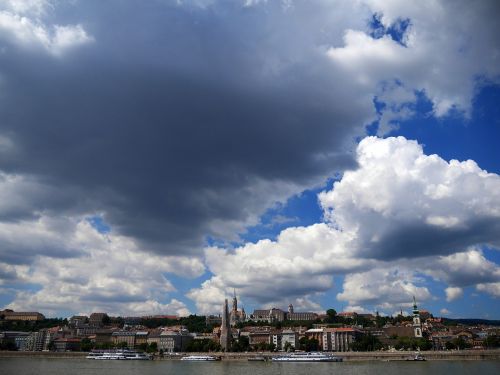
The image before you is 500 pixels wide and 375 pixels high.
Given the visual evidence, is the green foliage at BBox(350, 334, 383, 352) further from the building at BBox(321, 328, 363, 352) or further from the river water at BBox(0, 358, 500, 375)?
the river water at BBox(0, 358, 500, 375)

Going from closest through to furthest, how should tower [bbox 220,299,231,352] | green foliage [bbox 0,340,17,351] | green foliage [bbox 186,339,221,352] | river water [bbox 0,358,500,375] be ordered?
river water [bbox 0,358,500,375] < green foliage [bbox 186,339,221,352] < tower [bbox 220,299,231,352] < green foliage [bbox 0,340,17,351]

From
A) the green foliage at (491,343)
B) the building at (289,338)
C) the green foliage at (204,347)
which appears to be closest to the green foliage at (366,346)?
the green foliage at (491,343)

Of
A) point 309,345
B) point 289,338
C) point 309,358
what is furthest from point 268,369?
point 289,338

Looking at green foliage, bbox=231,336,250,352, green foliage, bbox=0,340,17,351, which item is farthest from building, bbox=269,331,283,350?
green foliage, bbox=0,340,17,351

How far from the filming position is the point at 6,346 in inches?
7618

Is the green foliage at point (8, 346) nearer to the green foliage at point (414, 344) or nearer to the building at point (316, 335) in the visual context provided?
the building at point (316, 335)

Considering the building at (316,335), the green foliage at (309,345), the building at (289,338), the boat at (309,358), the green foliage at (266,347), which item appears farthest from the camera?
the building at (289,338)

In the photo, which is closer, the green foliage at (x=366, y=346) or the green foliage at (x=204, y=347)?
the green foliage at (x=366, y=346)

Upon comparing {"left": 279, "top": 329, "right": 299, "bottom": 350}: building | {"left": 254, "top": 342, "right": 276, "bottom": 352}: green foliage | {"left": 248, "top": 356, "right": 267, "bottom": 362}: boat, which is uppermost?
{"left": 279, "top": 329, "right": 299, "bottom": 350}: building

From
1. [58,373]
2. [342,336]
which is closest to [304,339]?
[342,336]

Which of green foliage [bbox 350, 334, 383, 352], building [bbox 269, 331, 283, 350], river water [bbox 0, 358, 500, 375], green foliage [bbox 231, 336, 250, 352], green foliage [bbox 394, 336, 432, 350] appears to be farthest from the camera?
building [bbox 269, 331, 283, 350]

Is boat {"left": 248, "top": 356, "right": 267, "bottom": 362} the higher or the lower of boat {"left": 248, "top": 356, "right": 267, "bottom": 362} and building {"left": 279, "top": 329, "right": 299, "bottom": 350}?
the lower

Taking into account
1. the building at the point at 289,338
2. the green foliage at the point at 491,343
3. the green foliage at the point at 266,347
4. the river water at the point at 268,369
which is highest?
the building at the point at 289,338

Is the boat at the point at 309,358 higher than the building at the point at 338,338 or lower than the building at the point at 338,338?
lower
